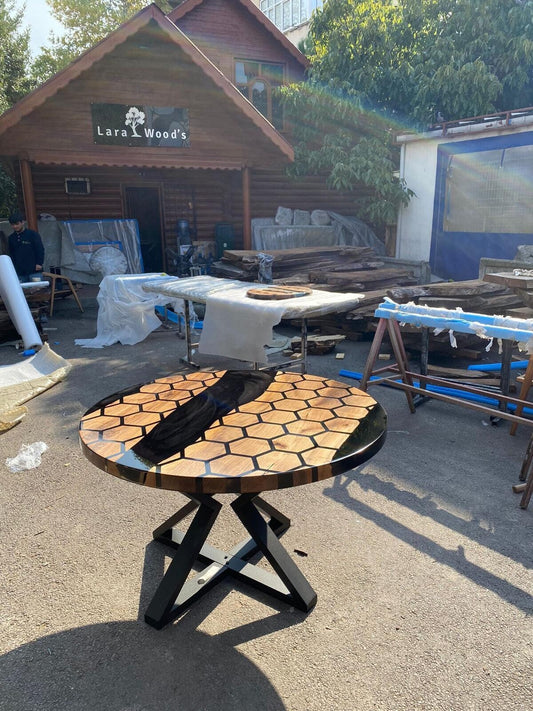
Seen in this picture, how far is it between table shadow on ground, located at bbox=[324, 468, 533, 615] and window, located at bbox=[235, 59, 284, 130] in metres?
15.5

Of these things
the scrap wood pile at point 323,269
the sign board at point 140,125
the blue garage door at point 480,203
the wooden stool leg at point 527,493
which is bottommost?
the wooden stool leg at point 527,493

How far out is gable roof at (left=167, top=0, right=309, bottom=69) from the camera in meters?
15.5

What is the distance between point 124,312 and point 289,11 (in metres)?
27.5

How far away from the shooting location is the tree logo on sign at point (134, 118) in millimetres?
12023

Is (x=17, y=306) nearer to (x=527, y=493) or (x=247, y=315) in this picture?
(x=247, y=315)

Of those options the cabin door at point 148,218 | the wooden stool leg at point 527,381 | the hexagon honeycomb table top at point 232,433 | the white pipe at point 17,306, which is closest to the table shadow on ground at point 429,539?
the hexagon honeycomb table top at point 232,433

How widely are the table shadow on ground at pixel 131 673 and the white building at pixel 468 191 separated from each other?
475 inches

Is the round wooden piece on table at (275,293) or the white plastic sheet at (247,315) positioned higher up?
the round wooden piece on table at (275,293)

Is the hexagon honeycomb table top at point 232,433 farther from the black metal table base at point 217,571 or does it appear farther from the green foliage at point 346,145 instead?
the green foliage at point 346,145

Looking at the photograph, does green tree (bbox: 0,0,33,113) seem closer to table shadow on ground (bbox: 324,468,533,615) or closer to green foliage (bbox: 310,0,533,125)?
green foliage (bbox: 310,0,533,125)

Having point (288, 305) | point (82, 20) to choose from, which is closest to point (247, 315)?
point (288, 305)

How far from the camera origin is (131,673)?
7.27ft

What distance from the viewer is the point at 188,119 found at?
1259 centimetres

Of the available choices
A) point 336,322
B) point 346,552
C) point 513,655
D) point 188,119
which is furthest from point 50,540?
point 188,119
